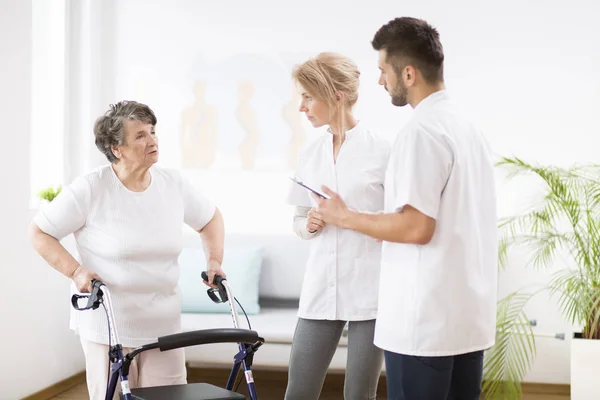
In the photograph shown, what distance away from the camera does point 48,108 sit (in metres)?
4.53

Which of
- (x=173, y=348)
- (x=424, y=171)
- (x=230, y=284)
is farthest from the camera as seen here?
(x=230, y=284)

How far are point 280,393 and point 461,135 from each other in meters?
2.88

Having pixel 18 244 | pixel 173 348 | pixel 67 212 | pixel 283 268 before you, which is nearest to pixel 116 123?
pixel 67 212

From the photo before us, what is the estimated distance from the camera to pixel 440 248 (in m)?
1.85

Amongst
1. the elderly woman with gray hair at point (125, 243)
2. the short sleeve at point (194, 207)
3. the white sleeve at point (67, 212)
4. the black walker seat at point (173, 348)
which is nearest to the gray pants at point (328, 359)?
the black walker seat at point (173, 348)

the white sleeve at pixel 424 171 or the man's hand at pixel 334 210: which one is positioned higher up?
the white sleeve at pixel 424 171

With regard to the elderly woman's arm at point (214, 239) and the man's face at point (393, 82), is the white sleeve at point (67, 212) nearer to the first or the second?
the elderly woman's arm at point (214, 239)

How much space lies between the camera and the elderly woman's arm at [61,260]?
2365 mm

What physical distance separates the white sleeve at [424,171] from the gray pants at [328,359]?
2.18ft

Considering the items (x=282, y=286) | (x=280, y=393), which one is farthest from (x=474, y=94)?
(x=280, y=393)

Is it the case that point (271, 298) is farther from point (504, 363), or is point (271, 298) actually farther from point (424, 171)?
point (424, 171)

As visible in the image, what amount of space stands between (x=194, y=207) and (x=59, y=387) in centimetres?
213

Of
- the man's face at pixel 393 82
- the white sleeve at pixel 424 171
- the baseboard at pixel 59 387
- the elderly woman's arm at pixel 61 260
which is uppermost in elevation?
the man's face at pixel 393 82

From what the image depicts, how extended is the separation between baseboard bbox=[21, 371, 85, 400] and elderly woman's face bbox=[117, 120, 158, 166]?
2020 mm
